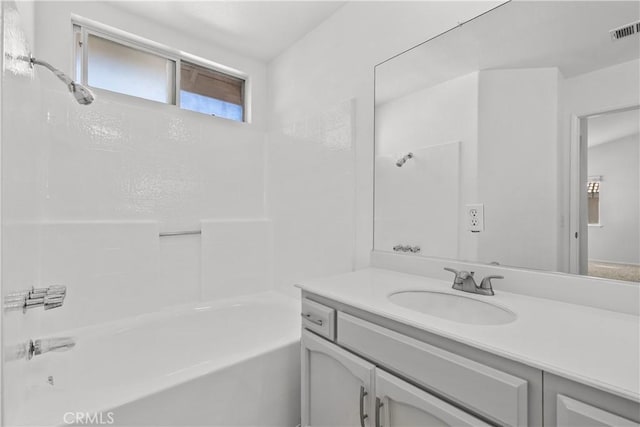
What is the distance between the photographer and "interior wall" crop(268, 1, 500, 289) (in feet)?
5.48

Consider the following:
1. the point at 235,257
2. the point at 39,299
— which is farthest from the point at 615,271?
the point at 235,257

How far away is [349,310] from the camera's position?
115cm

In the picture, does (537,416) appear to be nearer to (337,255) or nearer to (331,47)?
(337,255)

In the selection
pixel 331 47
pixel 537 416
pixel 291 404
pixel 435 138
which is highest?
pixel 331 47

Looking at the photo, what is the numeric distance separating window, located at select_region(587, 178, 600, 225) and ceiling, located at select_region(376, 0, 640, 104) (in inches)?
15.7

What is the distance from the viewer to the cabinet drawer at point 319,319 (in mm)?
1214

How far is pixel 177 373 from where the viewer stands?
4.34ft

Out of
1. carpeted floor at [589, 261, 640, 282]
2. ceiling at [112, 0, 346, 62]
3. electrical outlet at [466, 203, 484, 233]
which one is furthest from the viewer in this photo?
ceiling at [112, 0, 346, 62]

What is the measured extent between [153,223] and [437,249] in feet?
5.92

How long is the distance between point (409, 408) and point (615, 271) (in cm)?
81

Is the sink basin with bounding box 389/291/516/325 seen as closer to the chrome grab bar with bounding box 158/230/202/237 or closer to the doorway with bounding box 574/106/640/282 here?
the doorway with bounding box 574/106/640/282

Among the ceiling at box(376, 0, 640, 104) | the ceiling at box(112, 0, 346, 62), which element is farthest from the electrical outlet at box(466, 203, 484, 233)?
the ceiling at box(112, 0, 346, 62)

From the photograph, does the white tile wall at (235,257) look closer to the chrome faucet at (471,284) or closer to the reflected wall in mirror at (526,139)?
the reflected wall in mirror at (526,139)

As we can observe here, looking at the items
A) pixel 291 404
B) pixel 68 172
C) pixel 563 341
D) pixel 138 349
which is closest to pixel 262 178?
pixel 68 172
